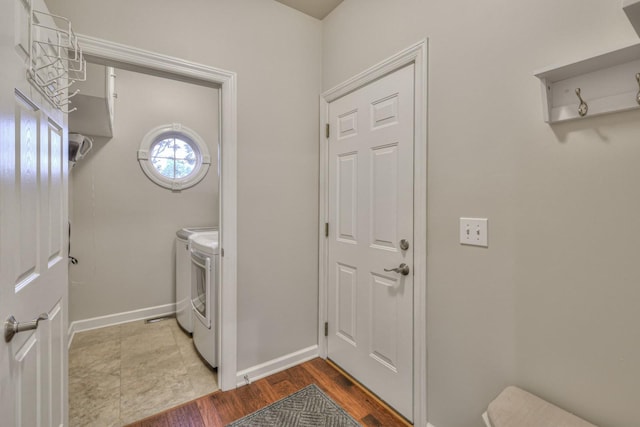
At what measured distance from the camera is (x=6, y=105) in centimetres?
74

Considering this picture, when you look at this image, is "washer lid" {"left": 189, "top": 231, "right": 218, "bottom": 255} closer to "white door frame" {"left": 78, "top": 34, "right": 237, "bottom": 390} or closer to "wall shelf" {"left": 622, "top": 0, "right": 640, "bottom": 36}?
"white door frame" {"left": 78, "top": 34, "right": 237, "bottom": 390}

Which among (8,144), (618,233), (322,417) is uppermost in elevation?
(8,144)

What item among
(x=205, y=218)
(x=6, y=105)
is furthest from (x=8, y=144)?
(x=205, y=218)

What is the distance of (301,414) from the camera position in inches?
66.1

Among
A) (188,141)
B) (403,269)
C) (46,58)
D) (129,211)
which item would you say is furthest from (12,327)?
(188,141)

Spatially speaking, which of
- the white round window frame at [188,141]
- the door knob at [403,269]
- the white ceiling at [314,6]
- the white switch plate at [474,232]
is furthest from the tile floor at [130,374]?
the white ceiling at [314,6]

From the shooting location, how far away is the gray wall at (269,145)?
1800 mm

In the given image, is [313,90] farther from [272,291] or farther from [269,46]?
[272,291]

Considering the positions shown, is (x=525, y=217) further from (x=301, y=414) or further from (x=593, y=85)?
(x=301, y=414)

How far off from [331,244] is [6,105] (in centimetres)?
176

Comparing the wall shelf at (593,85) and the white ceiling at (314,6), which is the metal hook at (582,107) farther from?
the white ceiling at (314,6)

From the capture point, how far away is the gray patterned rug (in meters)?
1.61

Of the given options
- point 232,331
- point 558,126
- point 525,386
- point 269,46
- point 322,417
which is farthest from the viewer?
point 269,46

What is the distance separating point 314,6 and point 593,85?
6.09 feet
